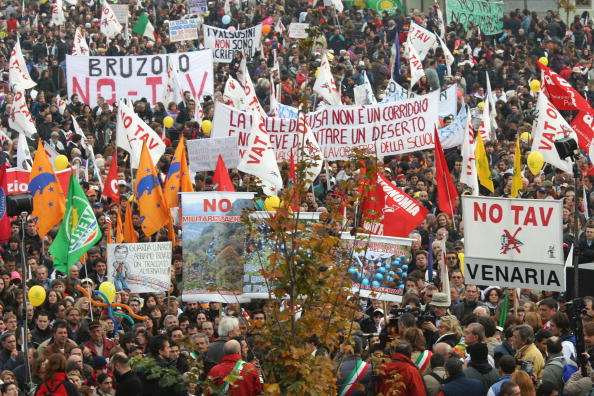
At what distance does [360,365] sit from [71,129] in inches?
572

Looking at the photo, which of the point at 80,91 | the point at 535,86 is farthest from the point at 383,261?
the point at 535,86

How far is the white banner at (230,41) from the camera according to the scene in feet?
100

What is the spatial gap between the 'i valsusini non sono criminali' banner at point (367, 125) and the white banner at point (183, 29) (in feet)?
37.6

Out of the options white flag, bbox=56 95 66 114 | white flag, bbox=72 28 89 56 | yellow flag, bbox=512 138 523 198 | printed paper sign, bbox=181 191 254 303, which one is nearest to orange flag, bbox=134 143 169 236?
printed paper sign, bbox=181 191 254 303

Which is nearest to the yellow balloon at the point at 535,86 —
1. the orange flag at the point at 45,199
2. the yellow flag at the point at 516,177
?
the yellow flag at the point at 516,177

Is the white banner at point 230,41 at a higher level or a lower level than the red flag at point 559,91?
higher

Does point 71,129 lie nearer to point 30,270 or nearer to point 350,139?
point 350,139

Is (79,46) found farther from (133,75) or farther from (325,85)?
(325,85)

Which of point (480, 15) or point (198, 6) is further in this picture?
point (480, 15)

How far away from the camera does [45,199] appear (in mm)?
17078

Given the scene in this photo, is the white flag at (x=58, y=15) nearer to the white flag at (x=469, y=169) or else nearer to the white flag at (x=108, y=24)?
the white flag at (x=108, y=24)

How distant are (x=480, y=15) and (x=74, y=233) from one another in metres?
21.9

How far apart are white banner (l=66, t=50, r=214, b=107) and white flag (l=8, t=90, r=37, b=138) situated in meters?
3.22

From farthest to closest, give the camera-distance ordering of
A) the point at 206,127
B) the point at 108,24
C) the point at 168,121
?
1. the point at 108,24
2. the point at 168,121
3. the point at 206,127
